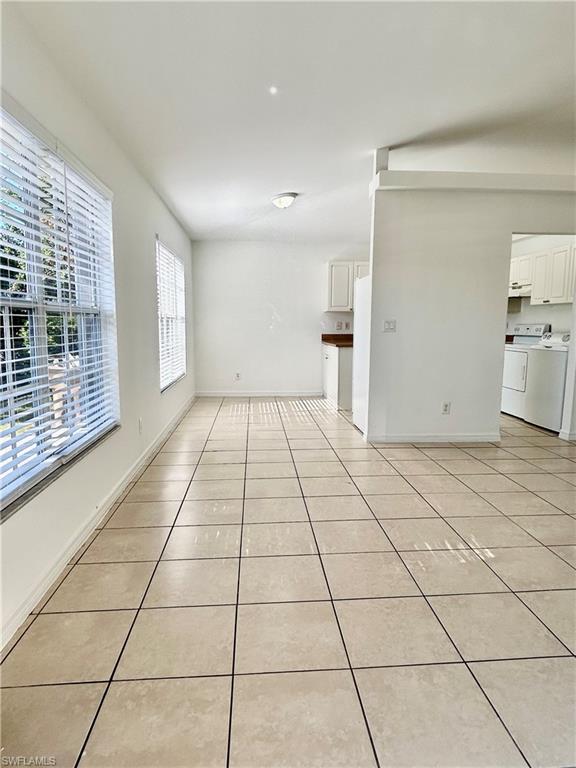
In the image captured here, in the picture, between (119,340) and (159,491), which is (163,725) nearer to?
(159,491)

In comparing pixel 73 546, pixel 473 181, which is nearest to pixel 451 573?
pixel 73 546

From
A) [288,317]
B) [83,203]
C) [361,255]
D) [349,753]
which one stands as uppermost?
[361,255]

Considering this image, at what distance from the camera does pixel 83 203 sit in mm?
2301

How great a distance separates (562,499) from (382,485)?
1.16m

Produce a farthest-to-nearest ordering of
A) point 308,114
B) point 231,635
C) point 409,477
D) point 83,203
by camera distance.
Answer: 1. point 409,477
2. point 308,114
3. point 83,203
4. point 231,635

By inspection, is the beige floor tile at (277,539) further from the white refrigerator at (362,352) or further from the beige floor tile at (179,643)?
the white refrigerator at (362,352)

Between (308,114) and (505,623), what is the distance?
2.97 meters

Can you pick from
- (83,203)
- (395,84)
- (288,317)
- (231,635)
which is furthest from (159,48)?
(288,317)

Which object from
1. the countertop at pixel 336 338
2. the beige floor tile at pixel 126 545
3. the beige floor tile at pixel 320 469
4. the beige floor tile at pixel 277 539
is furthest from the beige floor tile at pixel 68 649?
the countertop at pixel 336 338

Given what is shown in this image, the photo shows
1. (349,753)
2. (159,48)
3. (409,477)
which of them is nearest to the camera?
(349,753)

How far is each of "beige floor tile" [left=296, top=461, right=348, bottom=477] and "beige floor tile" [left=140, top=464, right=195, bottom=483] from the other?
2.83ft

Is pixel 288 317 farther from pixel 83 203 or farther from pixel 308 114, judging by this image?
pixel 83 203

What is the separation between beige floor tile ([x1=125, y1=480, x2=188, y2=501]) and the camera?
266cm

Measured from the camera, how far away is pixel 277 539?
2.15 meters
